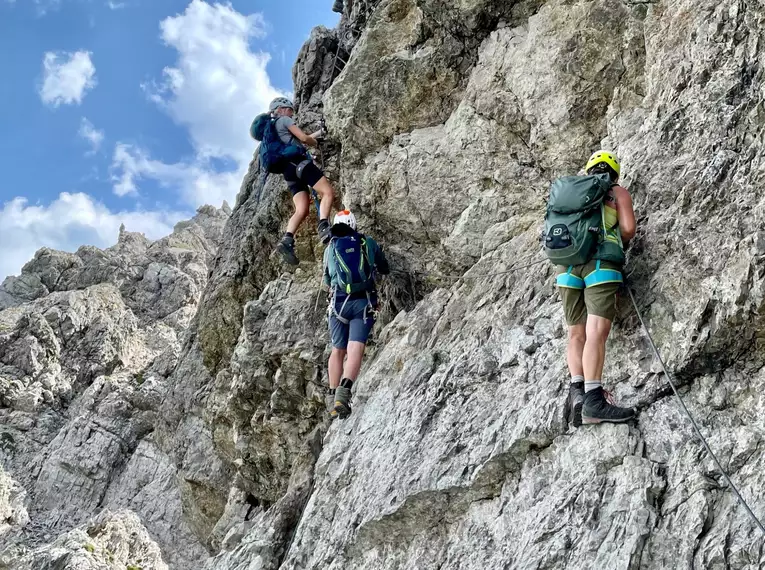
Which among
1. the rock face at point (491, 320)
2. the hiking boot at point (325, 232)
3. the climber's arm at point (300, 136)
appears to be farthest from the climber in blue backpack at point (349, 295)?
the climber's arm at point (300, 136)

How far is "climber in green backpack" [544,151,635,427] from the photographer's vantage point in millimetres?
6859

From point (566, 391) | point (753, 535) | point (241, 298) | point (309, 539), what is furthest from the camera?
point (241, 298)

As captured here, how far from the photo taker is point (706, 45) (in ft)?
27.0

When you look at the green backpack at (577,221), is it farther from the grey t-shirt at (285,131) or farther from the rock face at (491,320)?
the grey t-shirt at (285,131)

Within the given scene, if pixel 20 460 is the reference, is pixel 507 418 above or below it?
below

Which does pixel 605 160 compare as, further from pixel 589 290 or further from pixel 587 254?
pixel 589 290

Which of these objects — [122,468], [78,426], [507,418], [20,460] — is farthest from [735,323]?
[20,460]

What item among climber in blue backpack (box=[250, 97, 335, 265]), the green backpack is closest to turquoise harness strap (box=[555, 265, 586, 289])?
the green backpack

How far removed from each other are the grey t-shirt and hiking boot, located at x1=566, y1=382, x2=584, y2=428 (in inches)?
360

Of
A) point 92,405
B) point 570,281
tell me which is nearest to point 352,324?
point 570,281

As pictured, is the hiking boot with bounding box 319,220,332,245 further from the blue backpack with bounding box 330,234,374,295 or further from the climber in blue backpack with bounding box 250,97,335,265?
the climber in blue backpack with bounding box 250,97,335,265

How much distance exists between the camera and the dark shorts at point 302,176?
13867 millimetres

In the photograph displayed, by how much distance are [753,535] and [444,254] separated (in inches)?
297

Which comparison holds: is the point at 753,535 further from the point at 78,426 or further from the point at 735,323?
the point at 78,426
